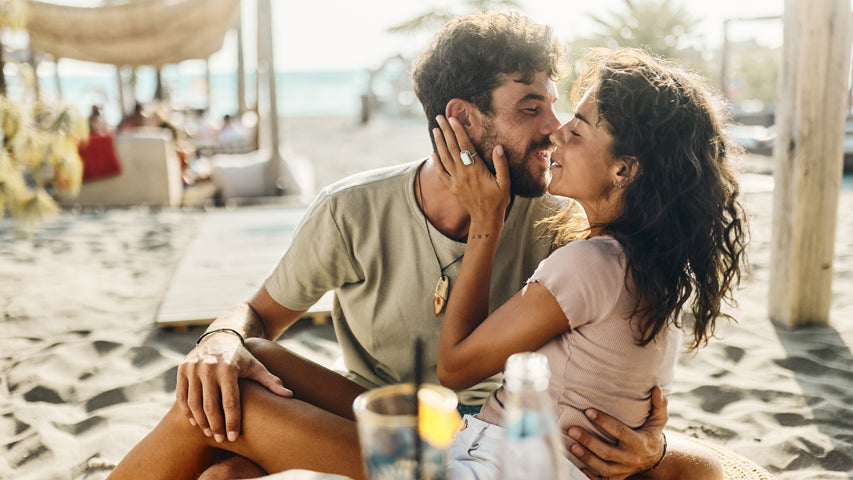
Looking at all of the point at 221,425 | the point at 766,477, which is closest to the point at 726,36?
the point at 766,477

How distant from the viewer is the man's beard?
2227 millimetres

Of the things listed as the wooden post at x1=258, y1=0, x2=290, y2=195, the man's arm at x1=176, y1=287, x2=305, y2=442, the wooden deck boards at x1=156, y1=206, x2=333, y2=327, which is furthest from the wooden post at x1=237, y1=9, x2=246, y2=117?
the man's arm at x1=176, y1=287, x2=305, y2=442

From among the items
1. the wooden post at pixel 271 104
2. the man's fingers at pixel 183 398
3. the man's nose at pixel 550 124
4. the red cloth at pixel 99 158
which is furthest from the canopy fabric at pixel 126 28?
the man's fingers at pixel 183 398

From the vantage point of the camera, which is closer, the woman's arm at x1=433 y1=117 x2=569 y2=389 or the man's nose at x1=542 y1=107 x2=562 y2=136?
the woman's arm at x1=433 y1=117 x2=569 y2=389

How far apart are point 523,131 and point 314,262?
0.86 meters

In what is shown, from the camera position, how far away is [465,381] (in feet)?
5.92

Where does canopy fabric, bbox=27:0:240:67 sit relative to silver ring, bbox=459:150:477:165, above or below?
above

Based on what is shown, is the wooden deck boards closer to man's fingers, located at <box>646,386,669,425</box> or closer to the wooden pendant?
the wooden pendant

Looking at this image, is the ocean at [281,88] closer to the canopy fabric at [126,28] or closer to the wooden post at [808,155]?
the canopy fabric at [126,28]

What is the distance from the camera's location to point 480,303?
1878 millimetres

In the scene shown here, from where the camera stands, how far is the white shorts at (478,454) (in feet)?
4.87

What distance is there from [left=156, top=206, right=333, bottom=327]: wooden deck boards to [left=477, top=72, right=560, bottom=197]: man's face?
1.62 meters

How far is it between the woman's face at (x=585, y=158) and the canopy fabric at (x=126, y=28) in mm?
7862

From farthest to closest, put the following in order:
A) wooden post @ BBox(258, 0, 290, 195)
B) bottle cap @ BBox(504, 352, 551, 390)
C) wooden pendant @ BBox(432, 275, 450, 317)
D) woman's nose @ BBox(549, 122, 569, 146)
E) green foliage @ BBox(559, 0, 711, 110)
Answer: green foliage @ BBox(559, 0, 711, 110)
wooden post @ BBox(258, 0, 290, 195)
wooden pendant @ BBox(432, 275, 450, 317)
woman's nose @ BBox(549, 122, 569, 146)
bottle cap @ BBox(504, 352, 551, 390)
